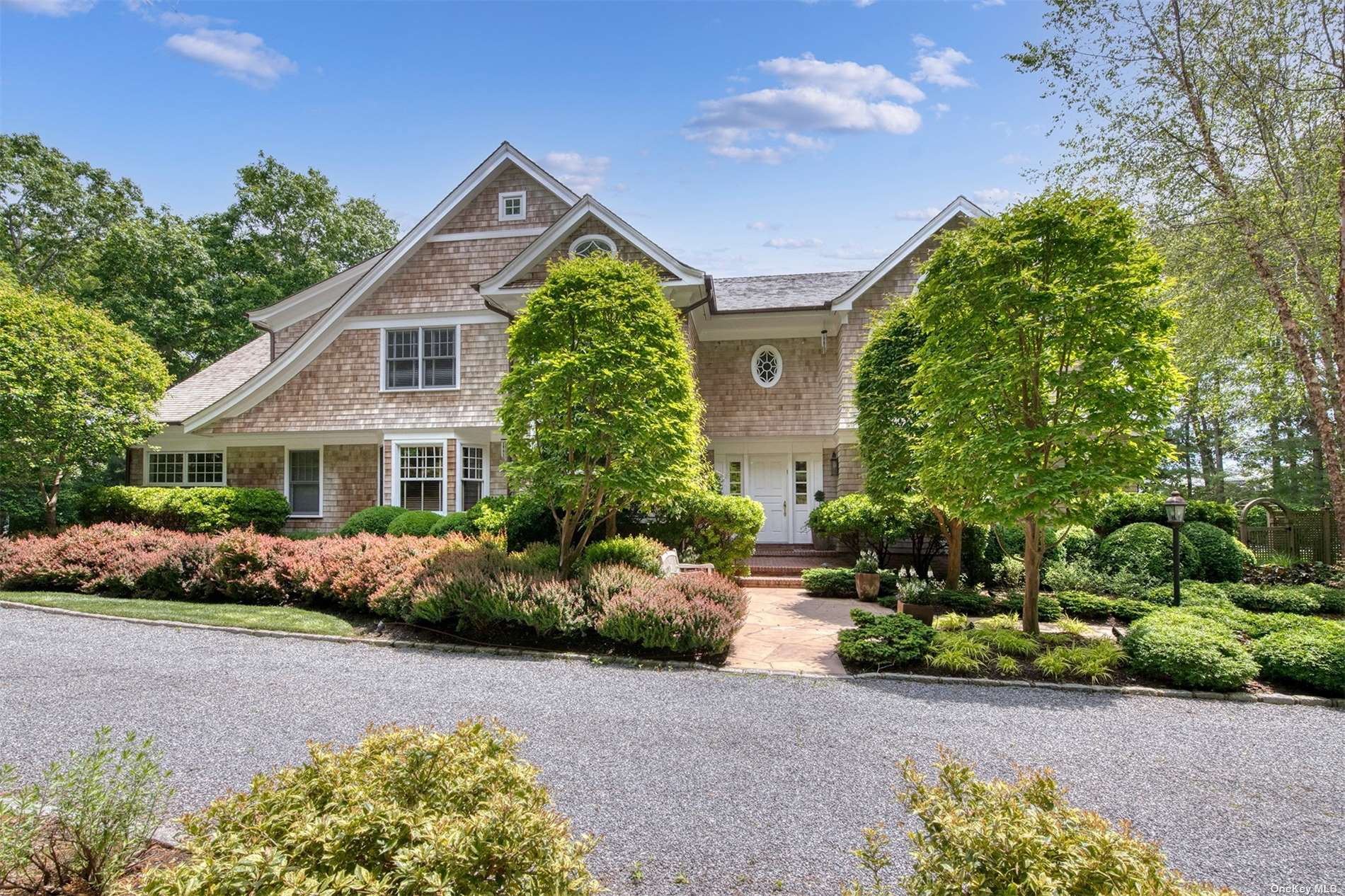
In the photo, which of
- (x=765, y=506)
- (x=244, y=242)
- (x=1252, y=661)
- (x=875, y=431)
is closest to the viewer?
(x=1252, y=661)

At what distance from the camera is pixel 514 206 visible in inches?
648

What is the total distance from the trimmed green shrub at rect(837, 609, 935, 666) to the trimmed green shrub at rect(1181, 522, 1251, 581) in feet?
25.5

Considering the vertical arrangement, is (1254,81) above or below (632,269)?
above

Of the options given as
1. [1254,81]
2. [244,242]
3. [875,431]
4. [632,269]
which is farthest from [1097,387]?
[244,242]

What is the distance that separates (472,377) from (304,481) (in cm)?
531

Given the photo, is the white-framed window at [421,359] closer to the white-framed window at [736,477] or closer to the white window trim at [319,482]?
the white window trim at [319,482]

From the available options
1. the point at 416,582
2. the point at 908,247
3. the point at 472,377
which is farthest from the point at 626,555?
the point at 908,247

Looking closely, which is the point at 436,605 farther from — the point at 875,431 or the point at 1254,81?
the point at 1254,81

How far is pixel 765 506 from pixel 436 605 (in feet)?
35.1

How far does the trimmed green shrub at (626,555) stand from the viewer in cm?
999

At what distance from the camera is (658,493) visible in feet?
30.0

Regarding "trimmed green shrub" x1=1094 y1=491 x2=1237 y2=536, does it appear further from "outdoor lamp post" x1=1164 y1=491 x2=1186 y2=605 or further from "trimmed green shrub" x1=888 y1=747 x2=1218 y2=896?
"trimmed green shrub" x1=888 y1=747 x2=1218 y2=896

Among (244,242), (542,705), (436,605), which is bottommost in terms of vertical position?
(542,705)

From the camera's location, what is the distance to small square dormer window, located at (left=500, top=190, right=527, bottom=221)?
16.4 meters
